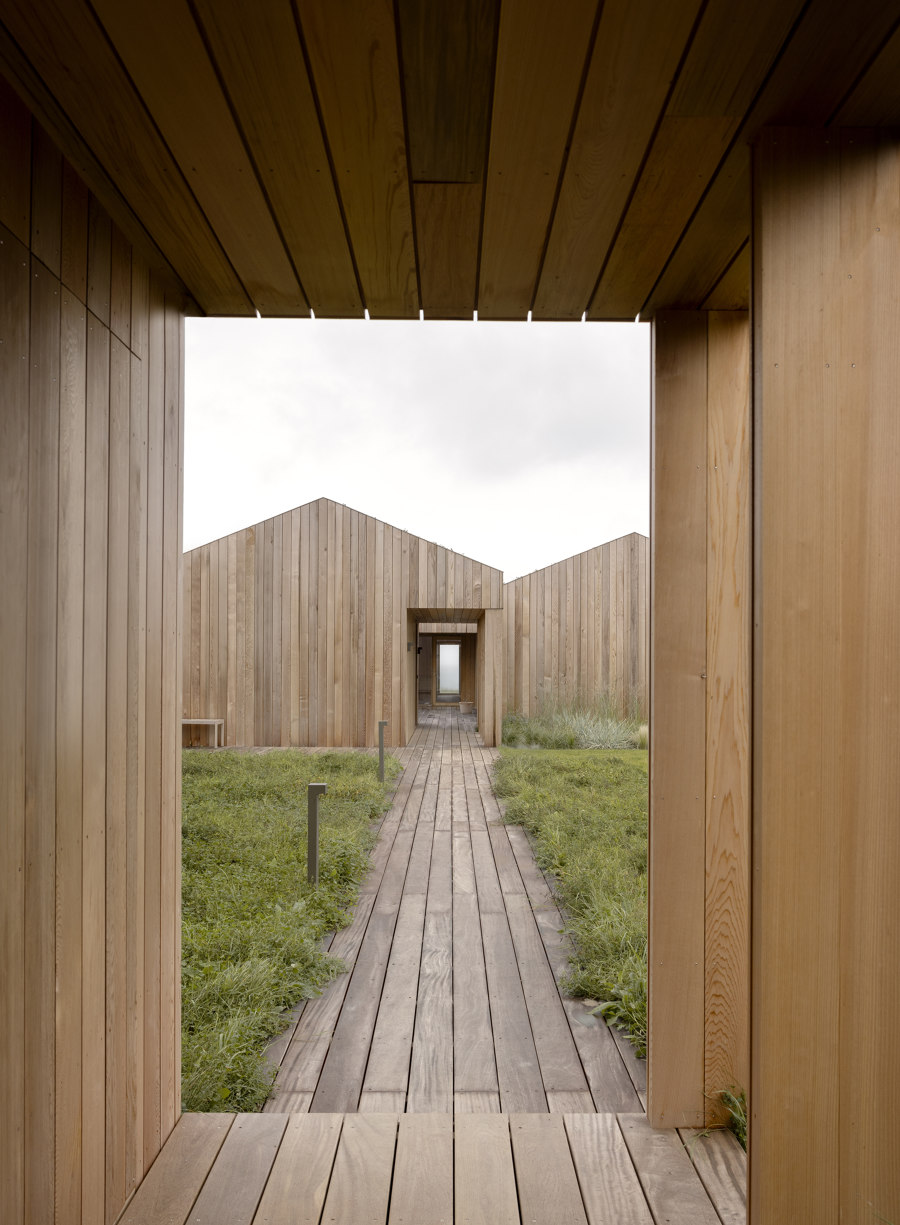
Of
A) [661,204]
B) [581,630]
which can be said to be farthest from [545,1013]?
[581,630]

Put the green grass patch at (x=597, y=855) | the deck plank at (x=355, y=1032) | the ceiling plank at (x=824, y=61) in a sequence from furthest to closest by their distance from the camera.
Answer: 1. the green grass patch at (x=597, y=855)
2. the deck plank at (x=355, y=1032)
3. the ceiling plank at (x=824, y=61)

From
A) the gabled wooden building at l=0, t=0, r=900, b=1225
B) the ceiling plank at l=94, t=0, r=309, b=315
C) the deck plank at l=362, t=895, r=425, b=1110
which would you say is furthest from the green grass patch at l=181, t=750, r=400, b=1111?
the ceiling plank at l=94, t=0, r=309, b=315

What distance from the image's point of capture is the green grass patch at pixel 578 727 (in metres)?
11.7

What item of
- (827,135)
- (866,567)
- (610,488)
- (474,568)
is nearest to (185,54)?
(827,135)

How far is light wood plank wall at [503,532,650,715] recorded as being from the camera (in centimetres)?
1336

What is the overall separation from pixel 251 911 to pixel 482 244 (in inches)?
139

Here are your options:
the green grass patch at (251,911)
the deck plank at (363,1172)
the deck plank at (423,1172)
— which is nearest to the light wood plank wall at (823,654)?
the deck plank at (423,1172)

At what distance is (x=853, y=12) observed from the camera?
110 cm

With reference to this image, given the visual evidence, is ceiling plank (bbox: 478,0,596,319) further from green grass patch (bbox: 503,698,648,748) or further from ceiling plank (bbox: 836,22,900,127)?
green grass patch (bbox: 503,698,648,748)

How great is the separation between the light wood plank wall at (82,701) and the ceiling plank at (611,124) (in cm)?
105

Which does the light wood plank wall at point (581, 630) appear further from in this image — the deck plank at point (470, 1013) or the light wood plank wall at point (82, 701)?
the light wood plank wall at point (82, 701)

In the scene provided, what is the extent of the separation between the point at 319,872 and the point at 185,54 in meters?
4.27

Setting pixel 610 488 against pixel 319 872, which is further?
pixel 610 488

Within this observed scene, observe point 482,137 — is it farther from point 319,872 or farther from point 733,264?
point 319,872
